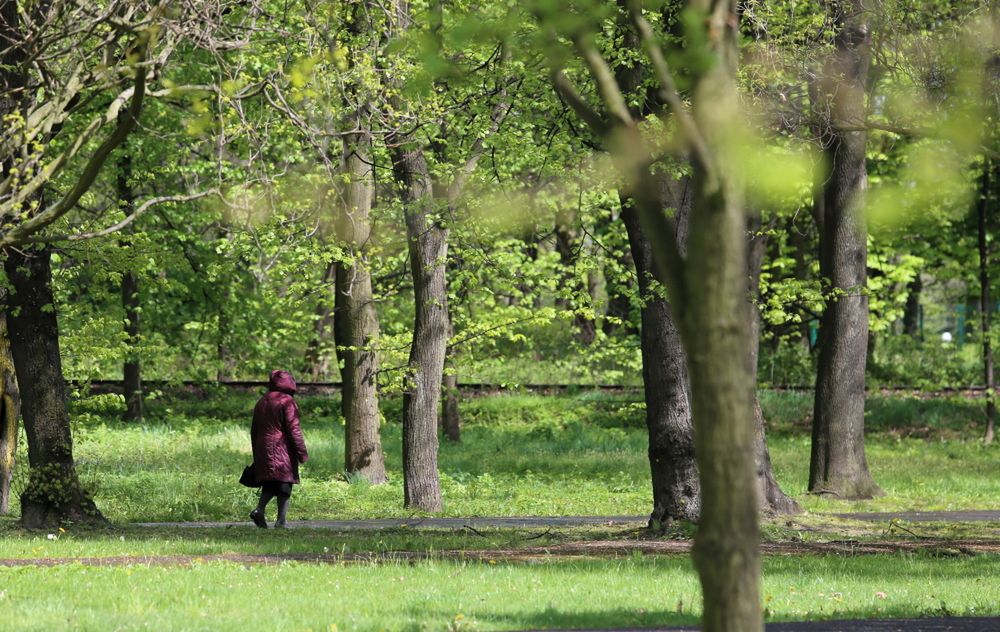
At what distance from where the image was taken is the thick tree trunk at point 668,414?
14.5 metres

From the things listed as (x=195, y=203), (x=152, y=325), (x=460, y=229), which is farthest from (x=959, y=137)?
(x=152, y=325)

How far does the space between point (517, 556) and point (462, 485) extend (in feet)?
34.3

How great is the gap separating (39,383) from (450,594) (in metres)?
6.94

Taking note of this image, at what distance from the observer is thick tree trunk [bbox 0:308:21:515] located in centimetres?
1641

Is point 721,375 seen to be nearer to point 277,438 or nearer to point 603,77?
point 603,77

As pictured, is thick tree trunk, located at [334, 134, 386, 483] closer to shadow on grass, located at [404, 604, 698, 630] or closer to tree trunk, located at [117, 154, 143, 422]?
tree trunk, located at [117, 154, 143, 422]

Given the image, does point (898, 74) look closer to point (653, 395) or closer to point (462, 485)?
point (653, 395)

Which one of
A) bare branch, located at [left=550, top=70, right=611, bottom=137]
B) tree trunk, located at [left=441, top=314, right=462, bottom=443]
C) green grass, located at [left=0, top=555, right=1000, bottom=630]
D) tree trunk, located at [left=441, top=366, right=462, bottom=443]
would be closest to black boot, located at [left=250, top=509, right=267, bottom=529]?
green grass, located at [left=0, top=555, right=1000, bottom=630]

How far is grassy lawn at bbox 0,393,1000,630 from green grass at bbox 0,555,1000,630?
0.09ft

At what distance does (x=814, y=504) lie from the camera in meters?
19.7

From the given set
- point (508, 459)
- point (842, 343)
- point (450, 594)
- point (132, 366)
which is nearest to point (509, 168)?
point (508, 459)

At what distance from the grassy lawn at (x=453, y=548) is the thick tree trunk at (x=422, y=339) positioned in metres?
0.71

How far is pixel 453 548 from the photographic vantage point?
525 inches

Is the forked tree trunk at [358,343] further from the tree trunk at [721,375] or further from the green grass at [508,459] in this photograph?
the tree trunk at [721,375]
